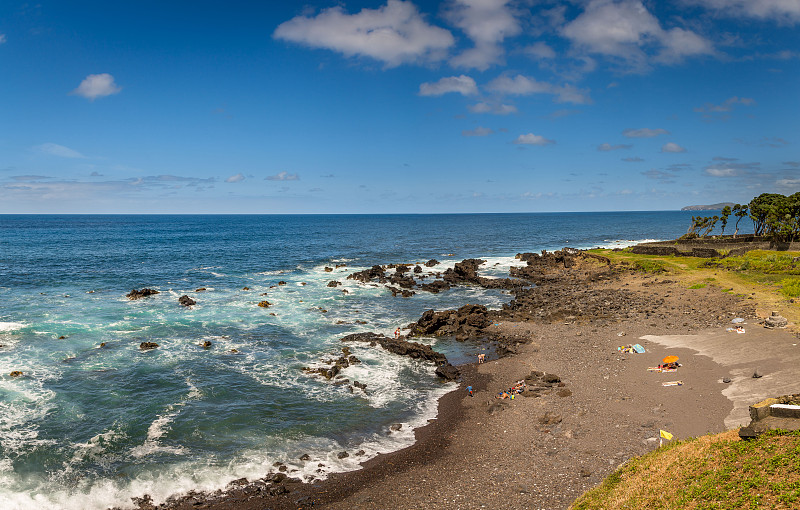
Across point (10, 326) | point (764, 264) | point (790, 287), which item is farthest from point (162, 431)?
point (764, 264)

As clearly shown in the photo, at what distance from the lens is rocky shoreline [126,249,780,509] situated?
1784 centimetres

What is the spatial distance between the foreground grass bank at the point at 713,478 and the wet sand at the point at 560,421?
147 inches

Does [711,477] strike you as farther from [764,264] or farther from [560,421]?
[764,264]

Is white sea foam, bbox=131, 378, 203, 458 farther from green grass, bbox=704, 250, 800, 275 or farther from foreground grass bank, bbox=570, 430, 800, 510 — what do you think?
green grass, bbox=704, 250, 800, 275

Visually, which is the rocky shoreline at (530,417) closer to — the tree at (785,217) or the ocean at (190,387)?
the ocean at (190,387)

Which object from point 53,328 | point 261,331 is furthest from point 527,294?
point 53,328

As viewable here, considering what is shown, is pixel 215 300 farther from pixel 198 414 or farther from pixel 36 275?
pixel 36 275

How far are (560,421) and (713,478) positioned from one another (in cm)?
1142

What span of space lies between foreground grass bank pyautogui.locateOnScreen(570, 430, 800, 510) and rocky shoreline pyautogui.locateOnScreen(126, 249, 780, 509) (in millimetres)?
3773

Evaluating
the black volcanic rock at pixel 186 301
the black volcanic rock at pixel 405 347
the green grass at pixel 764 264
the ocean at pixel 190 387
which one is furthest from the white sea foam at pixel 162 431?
the green grass at pixel 764 264

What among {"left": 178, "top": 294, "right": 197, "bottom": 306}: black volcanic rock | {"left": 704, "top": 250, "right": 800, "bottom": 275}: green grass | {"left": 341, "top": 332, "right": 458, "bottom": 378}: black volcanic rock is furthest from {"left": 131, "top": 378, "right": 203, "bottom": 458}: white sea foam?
{"left": 704, "top": 250, "right": 800, "bottom": 275}: green grass

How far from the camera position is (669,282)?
52125 millimetres

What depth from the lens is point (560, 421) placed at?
2253 cm

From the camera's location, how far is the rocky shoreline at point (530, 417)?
17.8m
